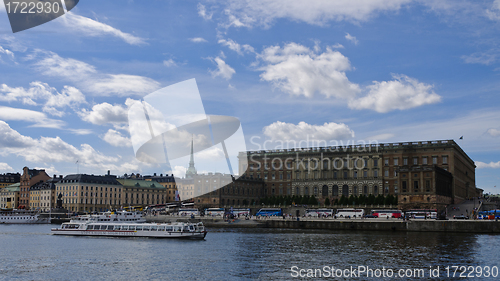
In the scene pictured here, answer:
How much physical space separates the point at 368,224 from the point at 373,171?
6454 cm

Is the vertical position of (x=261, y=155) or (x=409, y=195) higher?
(x=261, y=155)

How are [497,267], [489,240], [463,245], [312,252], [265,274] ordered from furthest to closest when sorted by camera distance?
1. [489,240]
2. [463,245]
3. [312,252]
4. [497,267]
5. [265,274]

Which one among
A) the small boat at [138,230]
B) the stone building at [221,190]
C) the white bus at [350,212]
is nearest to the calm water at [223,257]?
the small boat at [138,230]

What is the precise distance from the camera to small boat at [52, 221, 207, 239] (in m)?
79.8

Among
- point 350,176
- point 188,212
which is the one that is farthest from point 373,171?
point 188,212

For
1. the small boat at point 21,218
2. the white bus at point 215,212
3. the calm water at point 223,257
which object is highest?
the white bus at point 215,212

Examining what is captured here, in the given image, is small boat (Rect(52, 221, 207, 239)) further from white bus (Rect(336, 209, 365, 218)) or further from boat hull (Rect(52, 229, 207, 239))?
white bus (Rect(336, 209, 365, 218))

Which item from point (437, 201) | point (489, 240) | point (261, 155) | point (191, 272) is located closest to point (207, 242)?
point (191, 272)

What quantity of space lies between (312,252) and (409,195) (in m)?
87.7

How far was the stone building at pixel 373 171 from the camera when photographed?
454 feet

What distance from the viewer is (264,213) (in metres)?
148

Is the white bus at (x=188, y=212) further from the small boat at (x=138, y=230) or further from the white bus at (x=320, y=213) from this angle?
the small boat at (x=138, y=230)

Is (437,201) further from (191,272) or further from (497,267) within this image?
(191,272)

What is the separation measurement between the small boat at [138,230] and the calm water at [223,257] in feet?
18.3
